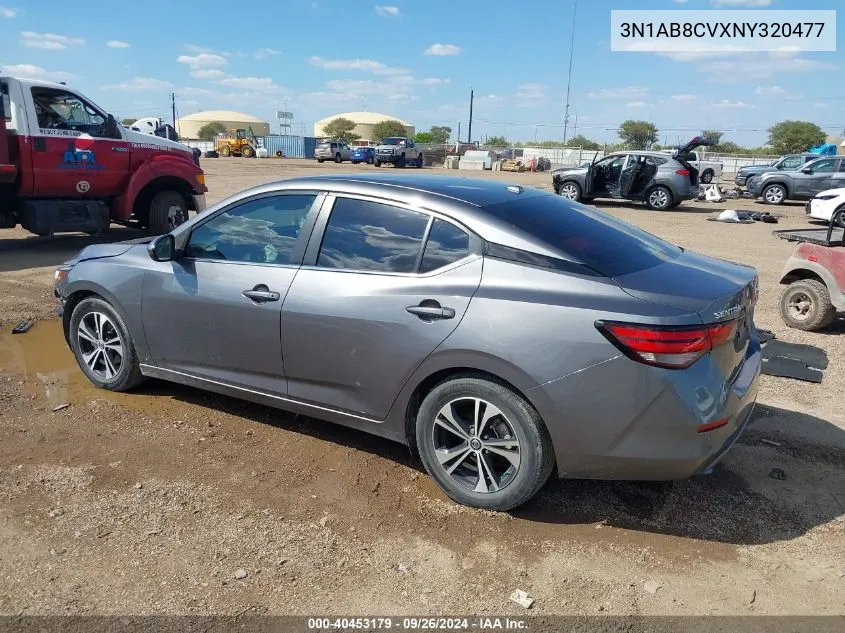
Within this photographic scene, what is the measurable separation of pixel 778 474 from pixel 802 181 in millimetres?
21061

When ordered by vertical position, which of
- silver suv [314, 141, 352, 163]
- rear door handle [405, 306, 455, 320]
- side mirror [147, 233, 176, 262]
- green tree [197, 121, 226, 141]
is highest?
green tree [197, 121, 226, 141]

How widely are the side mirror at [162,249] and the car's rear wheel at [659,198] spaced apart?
1724cm

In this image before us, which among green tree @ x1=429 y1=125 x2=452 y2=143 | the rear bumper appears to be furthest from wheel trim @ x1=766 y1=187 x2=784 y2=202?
green tree @ x1=429 y1=125 x2=452 y2=143

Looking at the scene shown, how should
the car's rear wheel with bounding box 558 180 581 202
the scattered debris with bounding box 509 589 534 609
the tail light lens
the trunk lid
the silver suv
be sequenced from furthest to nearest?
the silver suv
the car's rear wheel with bounding box 558 180 581 202
the trunk lid
the tail light lens
the scattered debris with bounding box 509 589 534 609

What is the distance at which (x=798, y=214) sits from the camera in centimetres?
1952

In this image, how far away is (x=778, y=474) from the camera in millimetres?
3721

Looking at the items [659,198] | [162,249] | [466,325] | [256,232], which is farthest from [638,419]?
[659,198]

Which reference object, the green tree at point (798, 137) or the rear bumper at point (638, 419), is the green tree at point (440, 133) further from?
the rear bumper at point (638, 419)

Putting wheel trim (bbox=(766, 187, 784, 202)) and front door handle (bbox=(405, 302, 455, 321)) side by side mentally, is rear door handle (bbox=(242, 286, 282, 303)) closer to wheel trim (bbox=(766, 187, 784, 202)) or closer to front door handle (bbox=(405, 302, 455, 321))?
front door handle (bbox=(405, 302, 455, 321))

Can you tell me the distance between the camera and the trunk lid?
2.95 meters

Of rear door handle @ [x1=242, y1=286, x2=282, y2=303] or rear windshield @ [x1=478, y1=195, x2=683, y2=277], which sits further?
rear door handle @ [x1=242, y1=286, x2=282, y2=303]

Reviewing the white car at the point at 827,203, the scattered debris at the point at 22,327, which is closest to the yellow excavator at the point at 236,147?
the white car at the point at 827,203

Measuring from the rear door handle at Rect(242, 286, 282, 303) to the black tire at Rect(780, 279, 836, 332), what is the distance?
5.30 meters

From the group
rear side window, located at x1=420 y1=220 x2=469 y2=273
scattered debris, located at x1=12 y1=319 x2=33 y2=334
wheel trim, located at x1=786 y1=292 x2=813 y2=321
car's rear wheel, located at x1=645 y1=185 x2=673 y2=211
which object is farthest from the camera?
car's rear wheel, located at x1=645 y1=185 x2=673 y2=211
